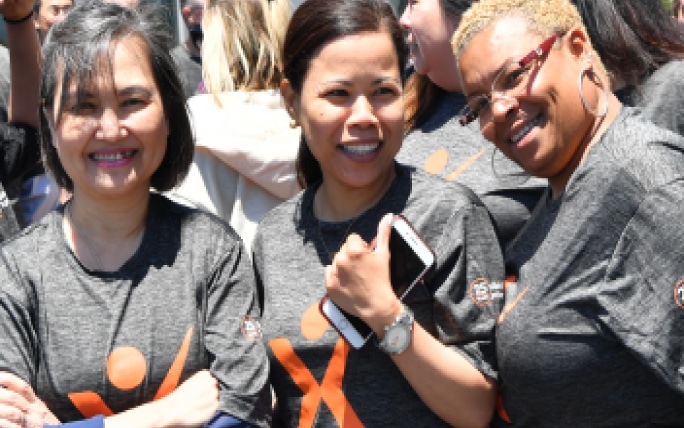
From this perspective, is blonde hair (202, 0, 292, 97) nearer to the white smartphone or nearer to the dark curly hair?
the dark curly hair

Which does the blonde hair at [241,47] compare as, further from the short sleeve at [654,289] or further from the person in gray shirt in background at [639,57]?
the short sleeve at [654,289]

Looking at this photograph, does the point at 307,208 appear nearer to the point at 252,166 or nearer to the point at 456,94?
the point at 456,94

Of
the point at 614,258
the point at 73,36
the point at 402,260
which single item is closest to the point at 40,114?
the point at 73,36

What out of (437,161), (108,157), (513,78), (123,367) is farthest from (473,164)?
(123,367)

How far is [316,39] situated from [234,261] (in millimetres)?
618

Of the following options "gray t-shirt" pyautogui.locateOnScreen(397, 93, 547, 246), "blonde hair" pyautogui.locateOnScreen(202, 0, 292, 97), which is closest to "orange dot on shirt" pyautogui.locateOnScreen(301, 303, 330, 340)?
"gray t-shirt" pyautogui.locateOnScreen(397, 93, 547, 246)

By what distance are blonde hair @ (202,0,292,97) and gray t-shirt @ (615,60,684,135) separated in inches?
63.3

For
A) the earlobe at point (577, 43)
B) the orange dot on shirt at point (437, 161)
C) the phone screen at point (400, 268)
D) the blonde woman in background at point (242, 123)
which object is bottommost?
the blonde woman in background at point (242, 123)

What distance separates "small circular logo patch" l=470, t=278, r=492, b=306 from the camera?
91.9 inches

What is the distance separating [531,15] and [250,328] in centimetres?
104

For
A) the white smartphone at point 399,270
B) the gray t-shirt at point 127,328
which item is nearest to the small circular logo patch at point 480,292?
the white smartphone at point 399,270

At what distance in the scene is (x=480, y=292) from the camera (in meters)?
2.34

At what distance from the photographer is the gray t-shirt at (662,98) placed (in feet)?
9.12

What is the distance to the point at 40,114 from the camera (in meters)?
2.73
